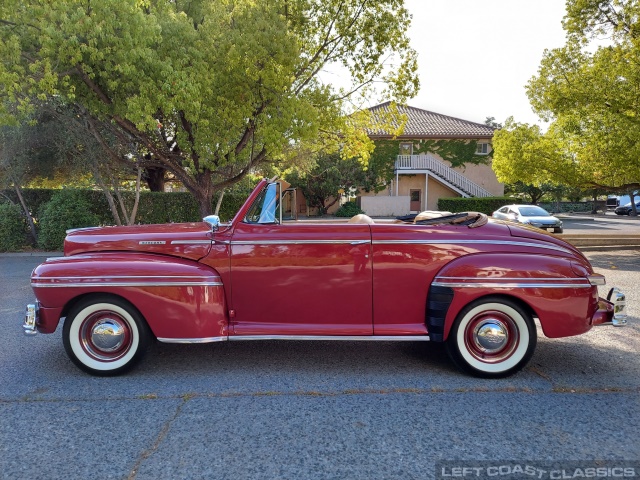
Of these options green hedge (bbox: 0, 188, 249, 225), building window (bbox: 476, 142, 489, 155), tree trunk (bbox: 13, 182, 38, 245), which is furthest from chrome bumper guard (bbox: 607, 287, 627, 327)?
building window (bbox: 476, 142, 489, 155)

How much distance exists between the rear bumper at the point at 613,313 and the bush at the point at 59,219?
13.7 metres

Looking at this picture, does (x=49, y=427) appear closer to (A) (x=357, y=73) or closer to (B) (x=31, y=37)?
(B) (x=31, y=37)

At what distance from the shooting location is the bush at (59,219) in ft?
44.3

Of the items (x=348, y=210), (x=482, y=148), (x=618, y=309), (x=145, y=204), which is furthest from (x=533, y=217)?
(x=618, y=309)

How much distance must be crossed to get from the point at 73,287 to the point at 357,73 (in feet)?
34.8

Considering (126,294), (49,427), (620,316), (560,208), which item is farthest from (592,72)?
(560,208)

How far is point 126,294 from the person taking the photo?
3.79m

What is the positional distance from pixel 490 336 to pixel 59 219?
13615 mm

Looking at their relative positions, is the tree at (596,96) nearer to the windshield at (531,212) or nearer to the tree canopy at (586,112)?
the tree canopy at (586,112)

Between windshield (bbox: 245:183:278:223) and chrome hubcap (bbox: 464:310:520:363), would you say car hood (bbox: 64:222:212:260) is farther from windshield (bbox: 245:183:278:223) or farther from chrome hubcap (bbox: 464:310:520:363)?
chrome hubcap (bbox: 464:310:520:363)

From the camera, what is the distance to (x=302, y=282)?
3.92 m
